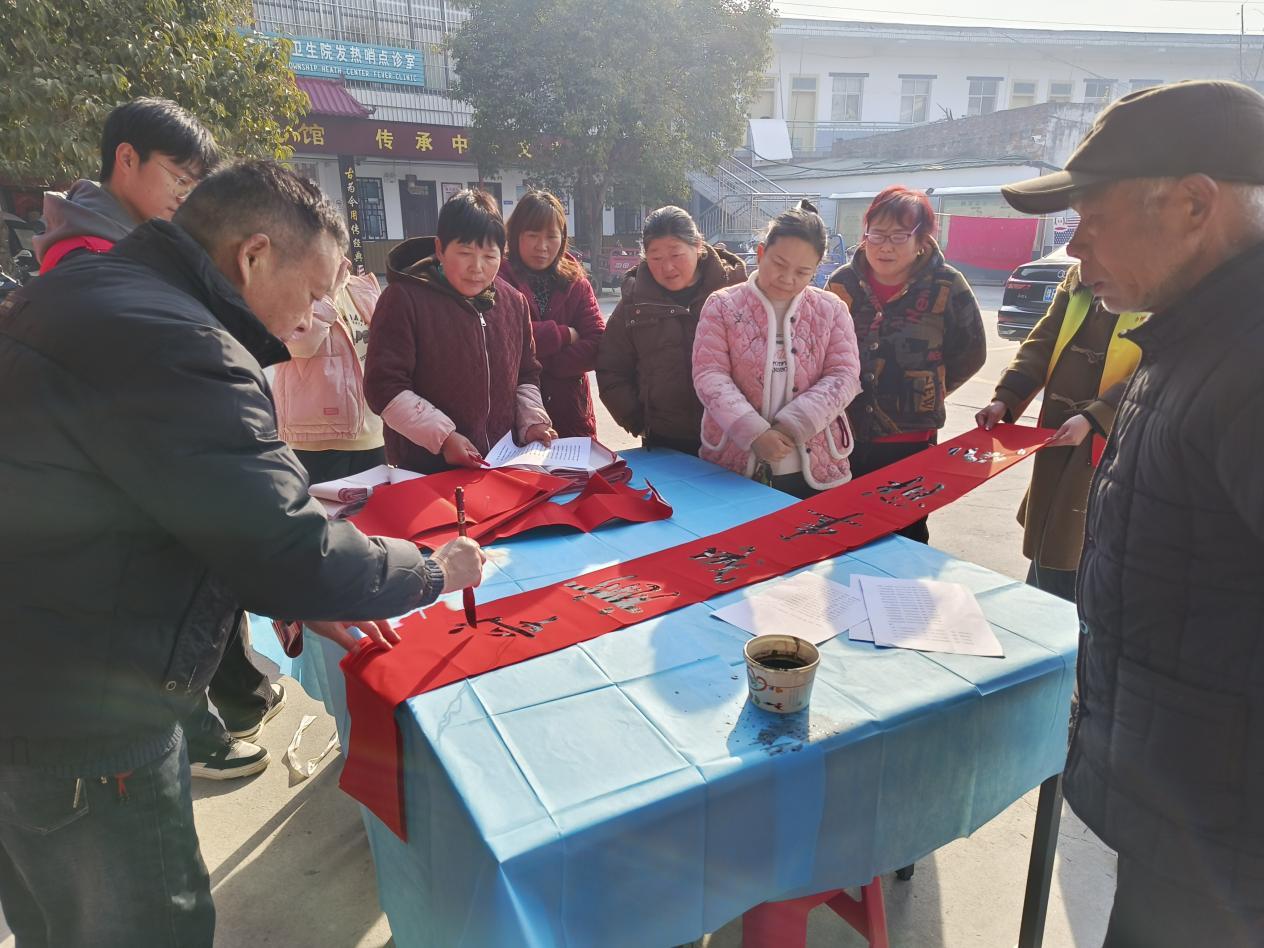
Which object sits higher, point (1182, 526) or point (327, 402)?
point (1182, 526)

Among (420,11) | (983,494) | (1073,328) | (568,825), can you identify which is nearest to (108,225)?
(568,825)

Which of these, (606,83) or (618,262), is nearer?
(606,83)

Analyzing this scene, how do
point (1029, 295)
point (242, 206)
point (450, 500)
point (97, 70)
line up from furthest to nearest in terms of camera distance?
point (1029, 295), point (97, 70), point (450, 500), point (242, 206)

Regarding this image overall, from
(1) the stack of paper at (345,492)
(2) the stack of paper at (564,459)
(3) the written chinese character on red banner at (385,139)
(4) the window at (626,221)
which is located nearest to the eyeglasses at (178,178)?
(1) the stack of paper at (345,492)

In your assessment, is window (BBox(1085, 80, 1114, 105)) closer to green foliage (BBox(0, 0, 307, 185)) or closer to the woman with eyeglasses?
green foliage (BBox(0, 0, 307, 185))

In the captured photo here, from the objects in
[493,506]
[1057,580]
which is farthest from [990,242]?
[493,506]

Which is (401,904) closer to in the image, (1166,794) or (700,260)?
(1166,794)

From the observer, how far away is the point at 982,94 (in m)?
26.4

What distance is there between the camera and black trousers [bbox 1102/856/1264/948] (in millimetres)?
974

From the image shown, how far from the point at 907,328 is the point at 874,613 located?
1448 mm

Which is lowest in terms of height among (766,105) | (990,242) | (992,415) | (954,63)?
(990,242)

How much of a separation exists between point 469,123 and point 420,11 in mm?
2182

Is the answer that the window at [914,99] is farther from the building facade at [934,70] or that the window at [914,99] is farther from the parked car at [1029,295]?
the parked car at [1029,295]

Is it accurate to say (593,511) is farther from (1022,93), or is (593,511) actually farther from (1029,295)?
(1022,93)
